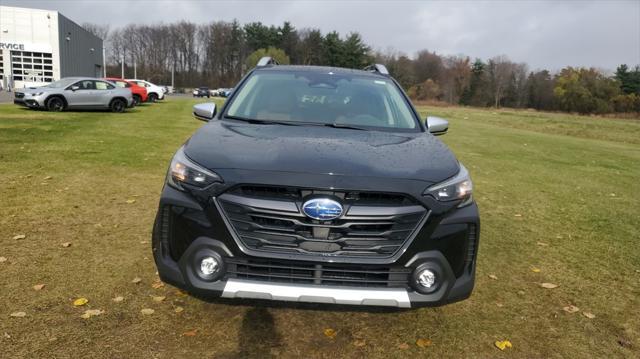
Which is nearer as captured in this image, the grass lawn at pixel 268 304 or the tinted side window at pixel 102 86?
the grass lawn at pixel 268 304

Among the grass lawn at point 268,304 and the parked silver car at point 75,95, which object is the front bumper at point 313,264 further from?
the parked silver car at point 75,95

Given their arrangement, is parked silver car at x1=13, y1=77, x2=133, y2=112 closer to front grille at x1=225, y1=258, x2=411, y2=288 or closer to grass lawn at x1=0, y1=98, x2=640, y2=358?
grass lawn at x1=0, y1=98, x2=640, y2=358

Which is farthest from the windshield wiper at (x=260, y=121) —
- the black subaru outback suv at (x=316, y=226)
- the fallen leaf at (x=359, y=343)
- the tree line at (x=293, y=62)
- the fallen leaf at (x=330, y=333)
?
the tree line at (x=293, y=62)

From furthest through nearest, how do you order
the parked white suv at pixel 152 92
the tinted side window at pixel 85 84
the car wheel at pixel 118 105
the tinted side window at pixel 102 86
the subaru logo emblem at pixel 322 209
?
the parked white suv at pixel 152 92, the car wheel at pixel 118 105, the tinted side window at pixel 102 86, the tinted side window at pixel 85 84, the subaru logo emblem at pixel 322 209

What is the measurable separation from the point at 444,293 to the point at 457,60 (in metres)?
123

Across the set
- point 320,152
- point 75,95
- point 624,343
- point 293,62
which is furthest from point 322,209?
point 293,62

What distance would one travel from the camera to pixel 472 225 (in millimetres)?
2922

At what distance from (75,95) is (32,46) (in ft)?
125

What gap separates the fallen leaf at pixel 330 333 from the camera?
3.22 metres

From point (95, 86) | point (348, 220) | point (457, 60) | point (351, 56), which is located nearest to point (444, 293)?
point (348, 220)

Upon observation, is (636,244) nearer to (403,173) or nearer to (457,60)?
(403,173)

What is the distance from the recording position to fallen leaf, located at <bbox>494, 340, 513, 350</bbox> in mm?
3227

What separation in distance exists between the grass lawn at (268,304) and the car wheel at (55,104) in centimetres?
1295

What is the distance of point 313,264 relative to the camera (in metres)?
2.68
